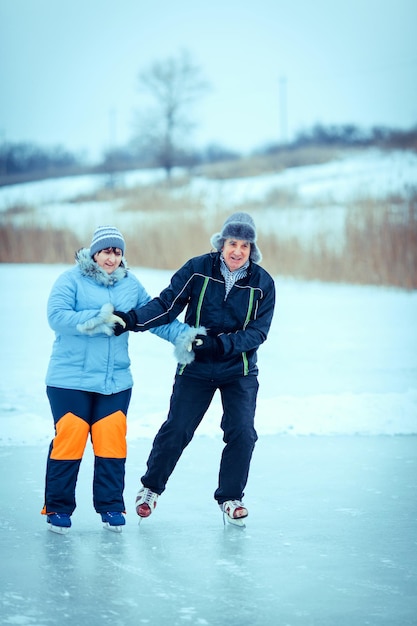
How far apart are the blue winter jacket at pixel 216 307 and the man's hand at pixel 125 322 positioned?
0.04m

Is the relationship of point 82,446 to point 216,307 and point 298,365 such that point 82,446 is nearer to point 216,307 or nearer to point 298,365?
point 216,307

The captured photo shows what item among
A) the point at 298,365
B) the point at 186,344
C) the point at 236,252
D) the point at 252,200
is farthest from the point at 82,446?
the point at 252,200

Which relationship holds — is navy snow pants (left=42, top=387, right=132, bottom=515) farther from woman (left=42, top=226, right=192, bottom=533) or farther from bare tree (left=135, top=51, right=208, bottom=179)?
bare tree (left=135, top=51, right=208, bottom=179)

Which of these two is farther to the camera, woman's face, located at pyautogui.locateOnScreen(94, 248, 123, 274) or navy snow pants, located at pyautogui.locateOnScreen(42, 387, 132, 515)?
woman's face, located at pyautogui.locateOnScreen(94, 248, 123, 274)

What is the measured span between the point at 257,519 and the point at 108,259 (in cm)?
116

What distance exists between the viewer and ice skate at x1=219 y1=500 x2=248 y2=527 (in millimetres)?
3424

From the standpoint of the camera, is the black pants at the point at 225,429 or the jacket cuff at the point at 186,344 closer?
the jacket cuff at the point at 186,344

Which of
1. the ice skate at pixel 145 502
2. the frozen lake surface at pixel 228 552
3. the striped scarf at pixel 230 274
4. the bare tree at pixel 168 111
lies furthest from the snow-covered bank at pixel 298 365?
the bare tree at pixel 168 111

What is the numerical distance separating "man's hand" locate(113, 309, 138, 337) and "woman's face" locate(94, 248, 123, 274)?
19 cm

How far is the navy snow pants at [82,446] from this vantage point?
338cm

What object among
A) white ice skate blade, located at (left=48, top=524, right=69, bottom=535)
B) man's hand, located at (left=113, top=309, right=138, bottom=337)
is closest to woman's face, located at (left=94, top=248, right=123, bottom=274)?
man's hand, located at (left=113, top=309, right=138, bottom=337)

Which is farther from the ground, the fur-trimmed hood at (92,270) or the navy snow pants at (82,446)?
the fur-trimmed hood at (92,270)

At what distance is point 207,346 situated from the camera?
3396 millimetres

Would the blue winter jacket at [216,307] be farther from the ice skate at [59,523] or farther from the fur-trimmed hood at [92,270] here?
the ice skate at [59,523]
